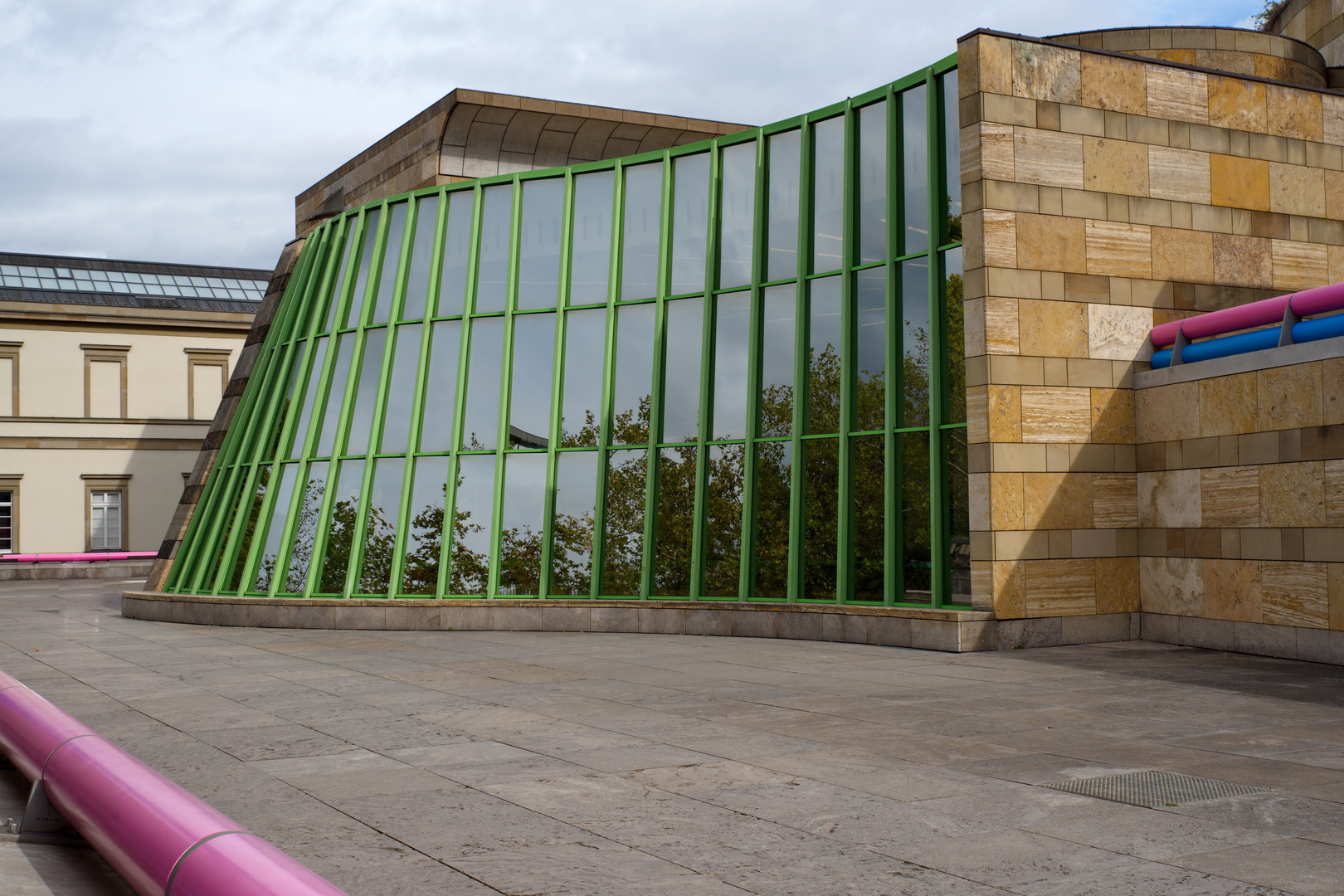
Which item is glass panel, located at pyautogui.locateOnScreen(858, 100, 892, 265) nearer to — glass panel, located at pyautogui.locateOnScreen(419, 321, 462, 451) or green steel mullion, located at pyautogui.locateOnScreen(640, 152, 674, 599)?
green steel mullion, located at pyautogui.locateOnScreen(640, 152, 674, 599)

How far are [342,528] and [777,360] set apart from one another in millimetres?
7539

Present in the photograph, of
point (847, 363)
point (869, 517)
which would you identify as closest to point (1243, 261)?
point (847, 363)

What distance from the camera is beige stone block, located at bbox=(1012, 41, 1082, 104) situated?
15.2 m

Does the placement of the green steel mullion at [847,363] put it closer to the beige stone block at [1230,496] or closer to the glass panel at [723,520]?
the glass panel at [723,520]

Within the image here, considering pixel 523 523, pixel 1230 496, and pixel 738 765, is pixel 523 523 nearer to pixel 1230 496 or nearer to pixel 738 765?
pixel 1230 496

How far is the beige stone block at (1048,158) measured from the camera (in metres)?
15.1

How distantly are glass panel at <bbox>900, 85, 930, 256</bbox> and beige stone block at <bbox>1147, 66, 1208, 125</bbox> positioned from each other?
290 cm

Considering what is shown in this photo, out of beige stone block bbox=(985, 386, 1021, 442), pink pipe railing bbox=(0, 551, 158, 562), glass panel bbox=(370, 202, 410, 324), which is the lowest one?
pink pipe railing bbox=(0, 551, 158, 562)

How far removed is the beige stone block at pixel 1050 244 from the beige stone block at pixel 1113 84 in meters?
1.67

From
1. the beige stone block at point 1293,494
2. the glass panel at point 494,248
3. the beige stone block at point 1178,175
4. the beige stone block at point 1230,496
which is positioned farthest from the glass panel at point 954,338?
the glass panel at point 494,248

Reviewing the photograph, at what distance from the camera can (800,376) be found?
1736 cm

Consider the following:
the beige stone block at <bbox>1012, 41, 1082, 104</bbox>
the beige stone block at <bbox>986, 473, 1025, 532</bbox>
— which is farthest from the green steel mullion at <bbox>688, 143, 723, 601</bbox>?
the beige stone block at <bbox>1012, 41, 1082, 104</bbox>

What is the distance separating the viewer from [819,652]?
14680 millimetres

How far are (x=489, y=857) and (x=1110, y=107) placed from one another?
13432 mm
